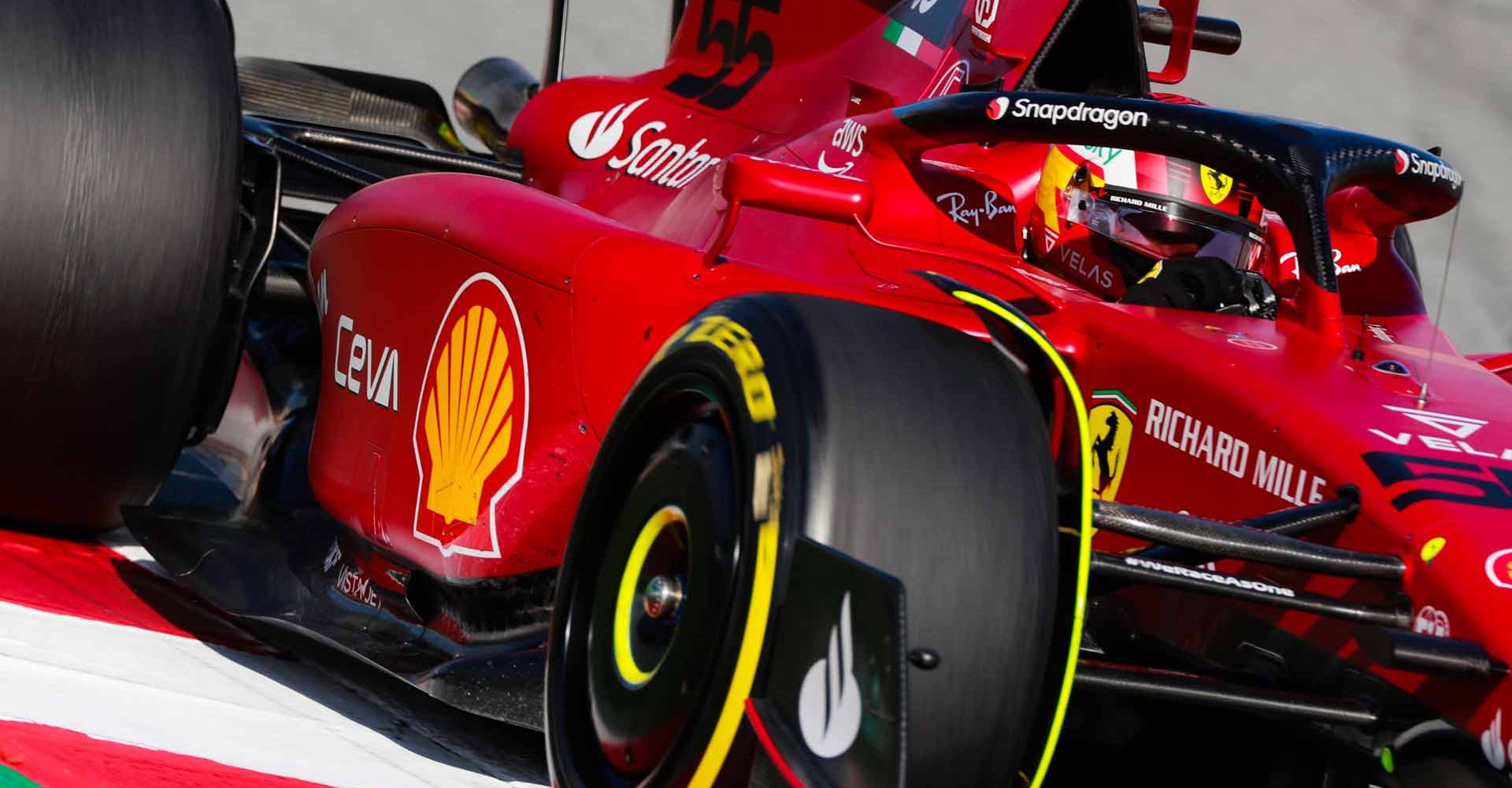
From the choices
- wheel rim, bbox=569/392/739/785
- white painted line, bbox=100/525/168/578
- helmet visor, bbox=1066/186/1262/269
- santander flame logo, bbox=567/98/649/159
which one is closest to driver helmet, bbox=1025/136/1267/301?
helmet visor, bbox=1066/186/1262/269

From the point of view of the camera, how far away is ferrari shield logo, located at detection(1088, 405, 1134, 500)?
2.33 metres

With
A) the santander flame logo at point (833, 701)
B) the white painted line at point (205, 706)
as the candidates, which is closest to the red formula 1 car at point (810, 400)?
the santander flame logo at point (833, 701)

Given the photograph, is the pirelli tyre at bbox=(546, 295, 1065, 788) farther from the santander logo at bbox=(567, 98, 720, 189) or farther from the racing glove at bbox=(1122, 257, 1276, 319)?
the santander logo at bbox=(567, 98, 720, 189)

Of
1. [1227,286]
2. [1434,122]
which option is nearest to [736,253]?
[1227,286]

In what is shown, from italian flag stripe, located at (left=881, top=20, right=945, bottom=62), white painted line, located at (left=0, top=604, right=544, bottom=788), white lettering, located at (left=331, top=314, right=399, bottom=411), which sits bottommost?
white painted line, located at (left=0, top=604, right=544, bottom=788)

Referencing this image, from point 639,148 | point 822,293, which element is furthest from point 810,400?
point 639,148

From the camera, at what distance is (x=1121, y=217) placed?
2.84m

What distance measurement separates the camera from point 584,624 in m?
2.13

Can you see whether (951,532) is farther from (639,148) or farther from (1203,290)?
(639,148)

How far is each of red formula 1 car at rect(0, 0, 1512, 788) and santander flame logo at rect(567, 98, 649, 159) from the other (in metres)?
0.02

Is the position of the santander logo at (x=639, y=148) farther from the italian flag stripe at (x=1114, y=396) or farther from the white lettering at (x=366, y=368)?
the italian flag stripe at (x=1114, y=396)

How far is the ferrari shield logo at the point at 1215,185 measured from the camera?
2.90m

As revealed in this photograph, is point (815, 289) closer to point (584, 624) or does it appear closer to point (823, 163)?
point (823, 163)

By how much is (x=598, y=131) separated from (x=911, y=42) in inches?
31.9
